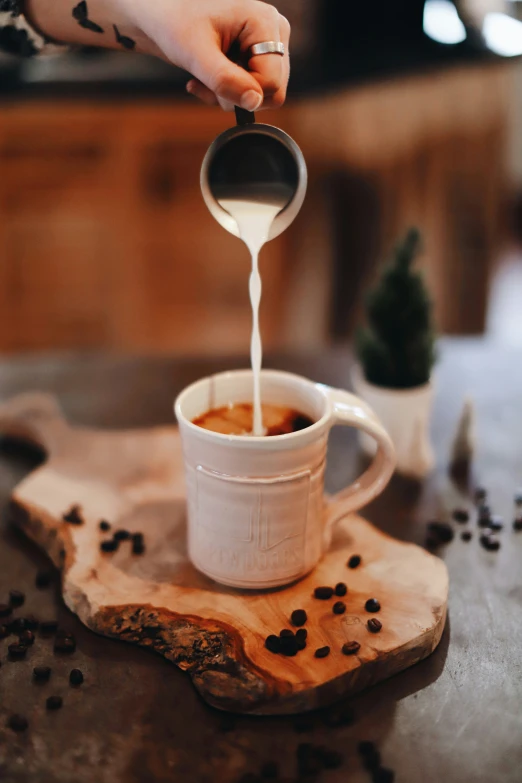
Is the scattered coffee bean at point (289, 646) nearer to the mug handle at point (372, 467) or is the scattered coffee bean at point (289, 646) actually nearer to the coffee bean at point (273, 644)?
the coffee bean at point (273, 644)

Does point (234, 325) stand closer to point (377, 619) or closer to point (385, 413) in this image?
point (385, 413)

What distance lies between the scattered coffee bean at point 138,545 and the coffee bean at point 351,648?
1.20 ft

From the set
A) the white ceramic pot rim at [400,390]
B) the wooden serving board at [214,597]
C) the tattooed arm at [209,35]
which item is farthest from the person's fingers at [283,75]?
the wooden serving board at [214,597]

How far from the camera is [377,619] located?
978mm

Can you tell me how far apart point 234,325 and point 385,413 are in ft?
6.81

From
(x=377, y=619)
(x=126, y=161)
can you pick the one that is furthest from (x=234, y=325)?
(x=377, y=619)

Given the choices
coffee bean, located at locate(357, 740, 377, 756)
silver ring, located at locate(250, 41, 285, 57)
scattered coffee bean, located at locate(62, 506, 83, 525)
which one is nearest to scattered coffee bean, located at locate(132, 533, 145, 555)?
scattered coffee bean, located at locate(62, 506, 83, 525)

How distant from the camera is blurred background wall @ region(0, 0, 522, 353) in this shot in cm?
315

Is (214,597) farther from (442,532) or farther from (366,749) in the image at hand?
(442,532)

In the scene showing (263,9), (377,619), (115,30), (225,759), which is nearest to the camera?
(225,759)

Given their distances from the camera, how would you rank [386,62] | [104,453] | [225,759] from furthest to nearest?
[386,62] → [104,453] → [225,759]

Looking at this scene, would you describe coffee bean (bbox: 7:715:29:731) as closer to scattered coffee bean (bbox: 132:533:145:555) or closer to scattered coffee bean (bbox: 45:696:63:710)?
scattered coffee bean (bbox: 45:696:63:710)

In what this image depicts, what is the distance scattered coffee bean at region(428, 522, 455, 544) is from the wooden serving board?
0.09 m

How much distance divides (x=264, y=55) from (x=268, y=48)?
0.04ft
